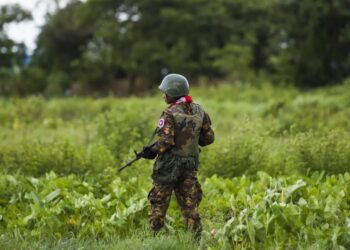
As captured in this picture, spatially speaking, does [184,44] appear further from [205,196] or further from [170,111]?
[170,111]

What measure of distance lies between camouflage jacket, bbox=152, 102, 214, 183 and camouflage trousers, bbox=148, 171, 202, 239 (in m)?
0.10

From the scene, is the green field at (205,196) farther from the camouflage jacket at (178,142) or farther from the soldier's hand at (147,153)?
the soldier's hand at (147,153)

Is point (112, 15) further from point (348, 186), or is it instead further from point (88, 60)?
point (348, 186)

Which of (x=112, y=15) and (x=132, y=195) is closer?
(x=132, y=195)

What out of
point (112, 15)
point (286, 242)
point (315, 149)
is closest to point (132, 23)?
point (112, 15)

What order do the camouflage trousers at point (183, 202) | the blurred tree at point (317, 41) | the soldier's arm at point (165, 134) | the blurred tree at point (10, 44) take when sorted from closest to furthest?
the soldier's arm at point (165, 134), the camouflage trousers at point (183, 202), the blurred tree at point (317, 41), the blurred tree at point (10, 44)

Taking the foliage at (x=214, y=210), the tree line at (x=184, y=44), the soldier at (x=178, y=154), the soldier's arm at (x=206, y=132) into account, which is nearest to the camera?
the foliage at (x=214, y=210)

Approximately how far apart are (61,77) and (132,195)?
28789 mm

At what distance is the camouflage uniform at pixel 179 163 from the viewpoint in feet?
19.3

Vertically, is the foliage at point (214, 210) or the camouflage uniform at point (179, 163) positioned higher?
the camouflage uniform at point (179, 163)

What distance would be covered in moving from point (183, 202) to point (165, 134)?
74 cm

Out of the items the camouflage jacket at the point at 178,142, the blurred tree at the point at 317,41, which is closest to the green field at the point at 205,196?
the camouflage jacket at the point at 178,142

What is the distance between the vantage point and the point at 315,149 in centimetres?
819

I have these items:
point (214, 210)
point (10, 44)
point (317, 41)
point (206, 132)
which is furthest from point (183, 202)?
point (10, 44)
